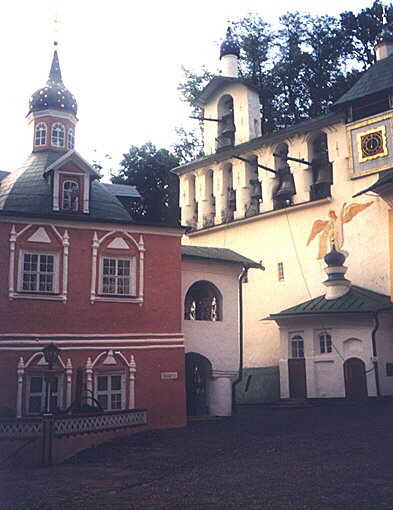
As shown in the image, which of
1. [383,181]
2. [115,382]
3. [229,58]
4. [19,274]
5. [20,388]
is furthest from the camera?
[229,58]

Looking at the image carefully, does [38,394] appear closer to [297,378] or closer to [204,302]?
[204,302]

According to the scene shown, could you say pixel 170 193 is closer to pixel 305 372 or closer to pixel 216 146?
pixel 216 146

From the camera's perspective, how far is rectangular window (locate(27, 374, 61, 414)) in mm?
19281

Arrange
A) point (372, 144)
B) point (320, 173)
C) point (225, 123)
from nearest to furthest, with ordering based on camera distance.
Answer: point (372, 144)
point (320, 173)
point (225, 123)

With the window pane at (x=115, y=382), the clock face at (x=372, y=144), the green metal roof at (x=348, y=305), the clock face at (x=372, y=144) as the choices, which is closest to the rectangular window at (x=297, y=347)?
the green metal roof at (x=348, y=305)

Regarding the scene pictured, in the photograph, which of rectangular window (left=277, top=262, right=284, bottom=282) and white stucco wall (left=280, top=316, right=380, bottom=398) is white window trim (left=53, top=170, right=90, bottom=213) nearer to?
white stucco wall (left=280, top=316, right=380, bottom=398)

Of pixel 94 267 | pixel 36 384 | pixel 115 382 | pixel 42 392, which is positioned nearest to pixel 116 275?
pixel 94 267

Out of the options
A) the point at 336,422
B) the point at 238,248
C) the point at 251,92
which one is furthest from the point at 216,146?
the point at 336,422

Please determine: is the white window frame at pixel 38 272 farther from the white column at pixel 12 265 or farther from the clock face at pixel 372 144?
the clock face at pixel 372 144

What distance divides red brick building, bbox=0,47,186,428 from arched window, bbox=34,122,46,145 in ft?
8.66

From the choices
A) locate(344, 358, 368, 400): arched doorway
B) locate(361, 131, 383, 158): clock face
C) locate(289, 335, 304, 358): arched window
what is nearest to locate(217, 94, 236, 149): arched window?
locate(361, 131, 383, 158): clock face

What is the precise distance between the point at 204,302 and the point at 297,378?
6525 millimetres

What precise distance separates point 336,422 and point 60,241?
1078 cm

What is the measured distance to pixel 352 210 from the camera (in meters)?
29.8
